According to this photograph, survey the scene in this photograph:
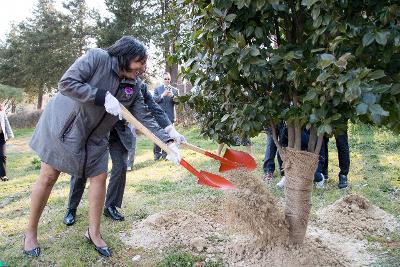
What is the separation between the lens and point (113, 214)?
4.38 meters

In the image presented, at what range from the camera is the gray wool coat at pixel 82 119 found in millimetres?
2955

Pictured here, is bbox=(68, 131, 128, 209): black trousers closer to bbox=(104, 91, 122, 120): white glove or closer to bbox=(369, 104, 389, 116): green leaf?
bbox=(104, 91, 122, 120): white glove

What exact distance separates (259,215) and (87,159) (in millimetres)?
1402

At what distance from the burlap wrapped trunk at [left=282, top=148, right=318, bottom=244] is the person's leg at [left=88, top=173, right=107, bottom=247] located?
148 centimetres

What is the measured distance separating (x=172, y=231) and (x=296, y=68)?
2.17m

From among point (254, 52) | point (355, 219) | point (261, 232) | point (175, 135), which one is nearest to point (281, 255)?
point (261, 232)

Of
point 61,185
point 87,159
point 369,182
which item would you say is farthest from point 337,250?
point 61,185

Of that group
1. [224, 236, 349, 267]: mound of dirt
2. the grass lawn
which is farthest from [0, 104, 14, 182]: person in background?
[224, 236, 349, 267]: mound of dirt

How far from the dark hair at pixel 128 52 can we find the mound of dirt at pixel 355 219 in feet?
7.91

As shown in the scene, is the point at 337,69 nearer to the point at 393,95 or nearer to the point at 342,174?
the point at 393,95

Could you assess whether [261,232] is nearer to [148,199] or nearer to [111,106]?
[111,106]

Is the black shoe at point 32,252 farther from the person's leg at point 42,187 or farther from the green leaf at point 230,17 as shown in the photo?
the green leaf at point 230,17

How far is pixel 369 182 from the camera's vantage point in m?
5.82

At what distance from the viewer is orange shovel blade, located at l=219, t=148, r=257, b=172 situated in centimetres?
346
